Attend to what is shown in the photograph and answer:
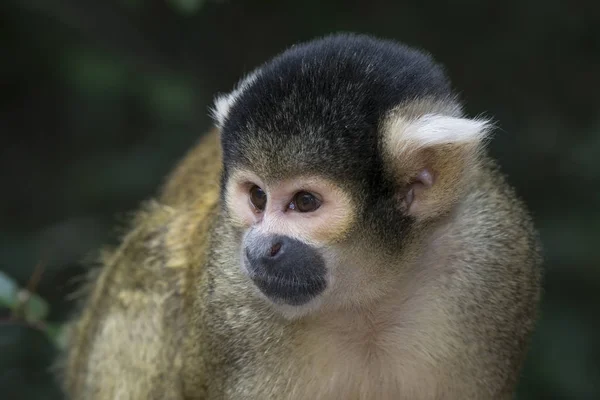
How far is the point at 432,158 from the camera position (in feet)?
9.49

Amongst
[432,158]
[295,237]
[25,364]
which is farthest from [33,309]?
[25,364]

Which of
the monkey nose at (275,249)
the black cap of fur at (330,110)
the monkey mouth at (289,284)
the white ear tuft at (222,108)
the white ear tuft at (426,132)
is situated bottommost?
the monkey mouth at (289,284)

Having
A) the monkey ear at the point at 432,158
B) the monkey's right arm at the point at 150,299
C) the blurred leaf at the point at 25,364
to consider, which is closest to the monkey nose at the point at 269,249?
the monkey ear at the point at 432,158

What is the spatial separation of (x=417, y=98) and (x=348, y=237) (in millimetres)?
490

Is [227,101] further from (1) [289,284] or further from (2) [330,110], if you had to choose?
(1) [289,284]

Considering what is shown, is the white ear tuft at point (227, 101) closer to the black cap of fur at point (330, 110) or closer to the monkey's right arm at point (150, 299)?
the black cap of fur at point (330, 110)

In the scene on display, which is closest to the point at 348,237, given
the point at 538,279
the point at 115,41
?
the point at 538,279

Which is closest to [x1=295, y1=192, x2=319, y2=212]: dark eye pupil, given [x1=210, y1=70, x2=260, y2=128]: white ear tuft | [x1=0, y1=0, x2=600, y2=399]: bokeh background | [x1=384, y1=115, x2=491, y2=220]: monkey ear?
[x1=384, y1=115, x2=491, y2=220]: monkey ear

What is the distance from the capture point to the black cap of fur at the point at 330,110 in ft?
9.14

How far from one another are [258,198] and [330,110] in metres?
0.41

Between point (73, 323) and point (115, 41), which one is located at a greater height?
point (115, 41)

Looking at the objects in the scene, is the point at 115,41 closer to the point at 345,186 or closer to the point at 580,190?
the point at 580,190

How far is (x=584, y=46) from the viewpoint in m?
5.87

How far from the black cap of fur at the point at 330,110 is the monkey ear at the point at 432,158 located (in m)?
0.06
